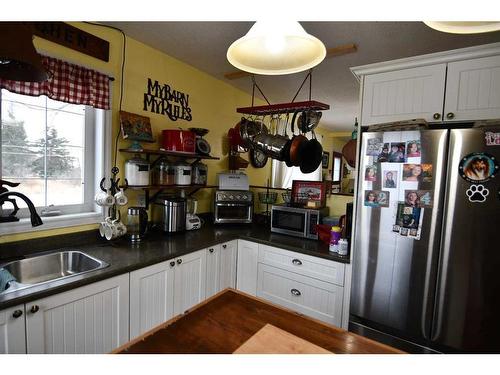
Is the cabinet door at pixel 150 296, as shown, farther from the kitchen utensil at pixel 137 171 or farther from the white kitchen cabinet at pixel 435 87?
the white kitchen cabinet at pixel 435 87

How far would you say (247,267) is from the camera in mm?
2342

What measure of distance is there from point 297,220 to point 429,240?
3.33ft

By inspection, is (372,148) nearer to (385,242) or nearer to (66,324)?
(385,242)

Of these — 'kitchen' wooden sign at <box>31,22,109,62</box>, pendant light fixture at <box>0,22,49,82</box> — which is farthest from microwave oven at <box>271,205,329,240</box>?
pendant light fixture at <box>0,22,49,82</box>

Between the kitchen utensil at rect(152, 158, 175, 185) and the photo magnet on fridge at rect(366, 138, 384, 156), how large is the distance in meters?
1.50

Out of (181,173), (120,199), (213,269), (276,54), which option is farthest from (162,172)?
(276,54)

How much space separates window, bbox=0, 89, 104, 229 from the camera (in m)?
1.63

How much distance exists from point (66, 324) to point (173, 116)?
1721 mm

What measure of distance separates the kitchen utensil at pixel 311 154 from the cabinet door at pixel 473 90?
0.76 meters

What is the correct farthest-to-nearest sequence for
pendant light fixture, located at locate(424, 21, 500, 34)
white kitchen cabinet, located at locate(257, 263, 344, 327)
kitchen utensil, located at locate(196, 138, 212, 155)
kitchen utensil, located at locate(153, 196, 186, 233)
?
kitchen utensil, located at locate(196, 138, 212, 155) < kitchen utensil, located at locate(153, 196, 186, 233) < white kitchen cabinet, located at locate(257, 263, 344, 327) < pendant light fixture, located at locate(424, 21, 500, 34)

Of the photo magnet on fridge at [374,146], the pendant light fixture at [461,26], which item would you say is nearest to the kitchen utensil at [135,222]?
the photo magnet on fridge at [374,146]

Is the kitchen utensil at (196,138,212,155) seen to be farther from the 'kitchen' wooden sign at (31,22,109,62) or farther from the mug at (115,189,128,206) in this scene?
the 'kitchen' wooden sign at (31,22,109,62)

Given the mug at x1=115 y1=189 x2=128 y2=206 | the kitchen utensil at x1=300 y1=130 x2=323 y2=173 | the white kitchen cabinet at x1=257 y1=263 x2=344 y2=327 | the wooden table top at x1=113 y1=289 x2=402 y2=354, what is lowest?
the white kitchen cabinet at x1=257 y1=263 x2=344 y2=327
